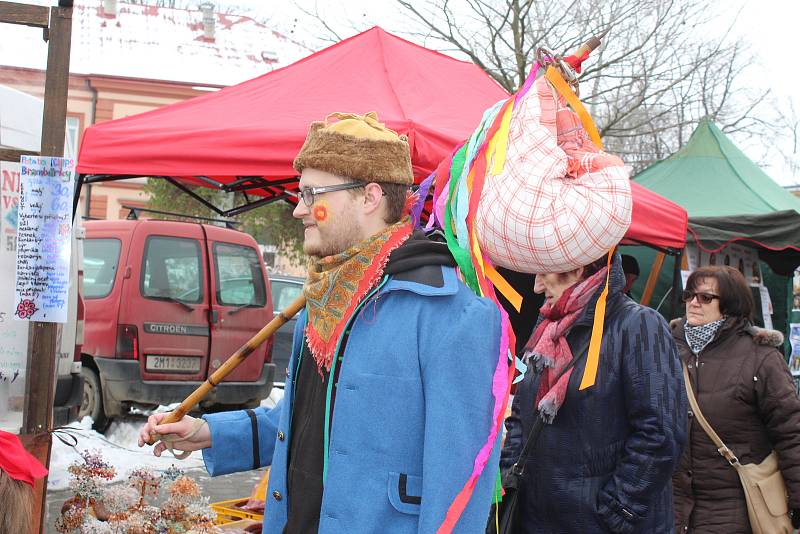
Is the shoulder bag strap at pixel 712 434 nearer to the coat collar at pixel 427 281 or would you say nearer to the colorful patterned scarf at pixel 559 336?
the colorful patterned scarf at pixel 559 336

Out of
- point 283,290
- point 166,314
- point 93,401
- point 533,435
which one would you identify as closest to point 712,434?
point 533,435

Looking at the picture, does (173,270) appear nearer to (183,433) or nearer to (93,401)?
(93,401)

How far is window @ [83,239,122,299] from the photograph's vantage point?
8484 millimetres

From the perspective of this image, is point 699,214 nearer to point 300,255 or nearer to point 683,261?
point 683,261

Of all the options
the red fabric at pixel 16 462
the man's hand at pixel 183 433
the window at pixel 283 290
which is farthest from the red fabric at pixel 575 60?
the window at pixel 283 290

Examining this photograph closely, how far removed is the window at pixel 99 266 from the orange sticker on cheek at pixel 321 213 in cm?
675

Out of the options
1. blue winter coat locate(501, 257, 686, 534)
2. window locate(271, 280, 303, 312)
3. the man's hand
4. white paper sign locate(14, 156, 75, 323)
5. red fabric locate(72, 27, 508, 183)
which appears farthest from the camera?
window locate(271, 280, 303, 312)

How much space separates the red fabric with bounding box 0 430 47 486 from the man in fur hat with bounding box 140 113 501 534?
2.81 feet

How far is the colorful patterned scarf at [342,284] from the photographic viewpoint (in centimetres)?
213

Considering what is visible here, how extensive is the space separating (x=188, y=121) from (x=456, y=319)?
3.52m

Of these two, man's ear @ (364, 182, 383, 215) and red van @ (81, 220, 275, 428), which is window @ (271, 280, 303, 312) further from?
man's ear @ (364, 182, 383, 215)

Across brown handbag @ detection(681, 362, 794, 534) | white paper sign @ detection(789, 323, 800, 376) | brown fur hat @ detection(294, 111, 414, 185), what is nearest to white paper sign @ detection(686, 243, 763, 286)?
white paper sign @ detection(789, 323, 800, 376)

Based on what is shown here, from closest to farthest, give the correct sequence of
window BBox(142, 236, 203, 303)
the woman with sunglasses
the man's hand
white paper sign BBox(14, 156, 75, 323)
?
the man's hand
white paper sign BBox(14, 156, 75, 323)
the woman with sunglasses
window BBox(142, 236, 203, 303)

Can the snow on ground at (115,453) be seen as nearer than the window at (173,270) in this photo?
Yes
